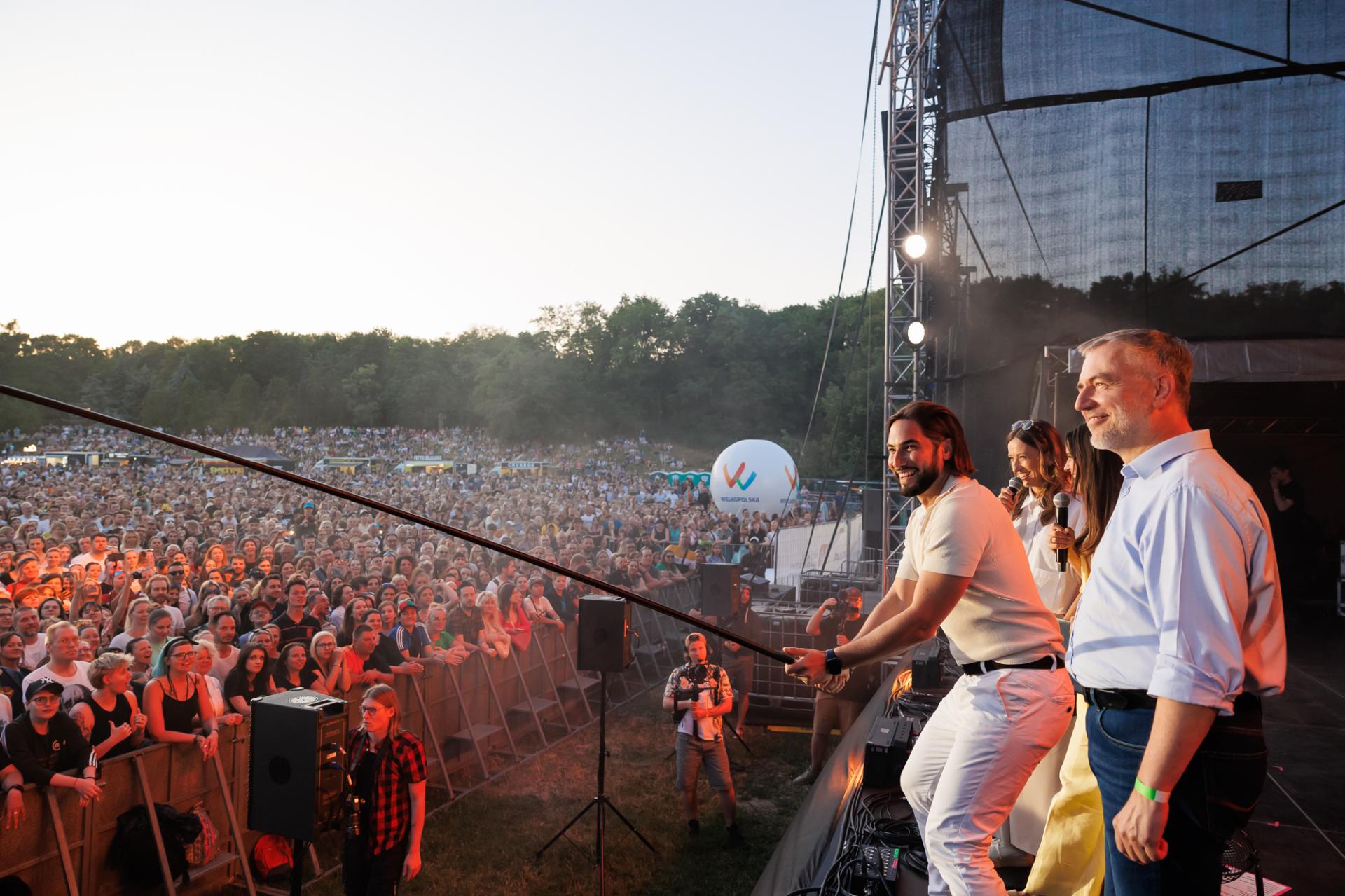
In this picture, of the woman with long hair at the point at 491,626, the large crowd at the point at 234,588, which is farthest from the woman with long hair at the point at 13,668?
the woman with long hair at the point at 491,626

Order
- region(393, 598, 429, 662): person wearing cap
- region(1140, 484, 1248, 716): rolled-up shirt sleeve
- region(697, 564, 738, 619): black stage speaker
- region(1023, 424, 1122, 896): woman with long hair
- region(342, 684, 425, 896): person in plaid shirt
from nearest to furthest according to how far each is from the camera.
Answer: region(1140, 484, 1248, 716): rolled-up shirt sleeve
region(1023, 424, 1122, 896): woman with long hair
region(342, 684, 425, 896): person in plaid shirt
region(393, 598, 429, 662): person wearing cap
region(697, 564, 738, 619): black stage speaker

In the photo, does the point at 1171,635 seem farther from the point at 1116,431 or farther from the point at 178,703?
the point at 178,703

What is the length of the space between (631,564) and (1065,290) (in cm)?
645

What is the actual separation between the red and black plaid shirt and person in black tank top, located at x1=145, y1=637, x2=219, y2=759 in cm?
126

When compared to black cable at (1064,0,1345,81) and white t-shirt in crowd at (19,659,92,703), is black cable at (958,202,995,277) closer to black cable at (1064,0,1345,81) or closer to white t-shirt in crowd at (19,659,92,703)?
black cable at (1064,0,1345,81)

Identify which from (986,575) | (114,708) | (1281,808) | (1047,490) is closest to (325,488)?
(986,575)

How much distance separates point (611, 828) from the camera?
617 cm

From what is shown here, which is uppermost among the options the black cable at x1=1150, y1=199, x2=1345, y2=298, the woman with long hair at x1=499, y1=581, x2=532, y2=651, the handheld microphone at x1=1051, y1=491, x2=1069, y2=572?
the black cable at x1=1150, y1=199, x2=1345, y2=298

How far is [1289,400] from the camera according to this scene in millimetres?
7855

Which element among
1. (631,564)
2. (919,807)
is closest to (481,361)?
(631,564)

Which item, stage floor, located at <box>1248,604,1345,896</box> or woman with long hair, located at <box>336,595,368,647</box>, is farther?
woman with long hair, located at <box>336,595,368,647</box>

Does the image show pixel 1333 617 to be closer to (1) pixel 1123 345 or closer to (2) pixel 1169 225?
(2) pixel 1169 225

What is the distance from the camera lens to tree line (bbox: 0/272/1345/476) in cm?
670

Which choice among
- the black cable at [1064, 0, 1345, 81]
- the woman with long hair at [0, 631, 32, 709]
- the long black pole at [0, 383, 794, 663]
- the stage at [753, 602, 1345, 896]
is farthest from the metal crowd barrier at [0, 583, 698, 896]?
the black cable at [1064, 0, 1345, 81]
